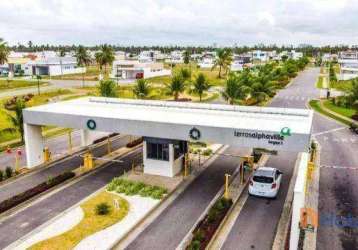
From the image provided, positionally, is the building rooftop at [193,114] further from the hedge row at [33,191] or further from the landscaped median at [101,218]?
the landscaped median at [101,218]

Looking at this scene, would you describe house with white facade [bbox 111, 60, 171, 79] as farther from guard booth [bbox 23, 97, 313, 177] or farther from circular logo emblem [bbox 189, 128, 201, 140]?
circular logo emblem [bbox 189, 128, 201, 140]

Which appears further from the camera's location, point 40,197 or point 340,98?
point 340,98

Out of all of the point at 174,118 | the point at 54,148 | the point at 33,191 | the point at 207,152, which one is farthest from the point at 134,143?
the point at 33,191

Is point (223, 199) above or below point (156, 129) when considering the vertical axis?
below

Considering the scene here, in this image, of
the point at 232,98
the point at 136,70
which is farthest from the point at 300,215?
the point at 136,70

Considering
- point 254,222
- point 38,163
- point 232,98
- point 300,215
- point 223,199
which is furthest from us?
point 232,98

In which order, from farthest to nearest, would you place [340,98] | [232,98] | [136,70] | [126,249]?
[136,70] → [340,98] → [232,98] → [126,249]

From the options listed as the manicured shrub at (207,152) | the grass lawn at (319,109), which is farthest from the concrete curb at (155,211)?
the grass lawn at (319,109)

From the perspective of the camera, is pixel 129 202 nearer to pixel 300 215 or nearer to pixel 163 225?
pixel 163 225
